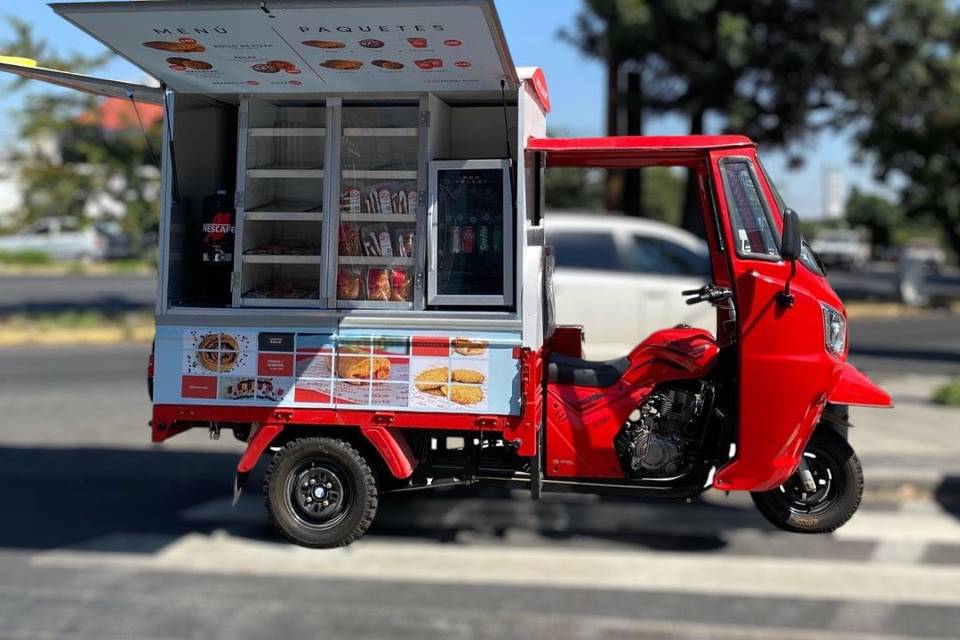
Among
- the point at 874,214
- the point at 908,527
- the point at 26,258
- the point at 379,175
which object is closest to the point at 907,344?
the point at 379,175

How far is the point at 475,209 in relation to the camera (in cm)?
440

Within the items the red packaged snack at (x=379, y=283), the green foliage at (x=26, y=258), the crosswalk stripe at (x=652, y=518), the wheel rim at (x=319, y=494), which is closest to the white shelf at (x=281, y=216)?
the red packaged snack at (x=379, y=283)

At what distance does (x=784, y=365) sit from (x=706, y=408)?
64cm

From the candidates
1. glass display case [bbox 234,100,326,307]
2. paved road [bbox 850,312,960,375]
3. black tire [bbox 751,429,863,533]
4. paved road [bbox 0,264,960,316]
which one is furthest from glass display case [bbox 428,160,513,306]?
paved road [bbox 0,264,960,316]

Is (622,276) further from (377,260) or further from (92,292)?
(92,292)

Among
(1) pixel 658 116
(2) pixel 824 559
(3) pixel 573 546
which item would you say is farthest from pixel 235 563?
(1) pixel 658 116

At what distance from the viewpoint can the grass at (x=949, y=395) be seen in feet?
104

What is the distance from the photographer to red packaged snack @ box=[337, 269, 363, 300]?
4465mm

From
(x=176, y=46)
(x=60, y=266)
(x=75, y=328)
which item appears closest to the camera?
(x=176, y=46)

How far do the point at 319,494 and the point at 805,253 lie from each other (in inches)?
94.8

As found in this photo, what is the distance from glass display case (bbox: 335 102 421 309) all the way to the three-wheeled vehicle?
1cm

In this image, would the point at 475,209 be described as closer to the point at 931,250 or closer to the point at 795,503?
the point at 795,503

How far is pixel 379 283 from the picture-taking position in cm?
446

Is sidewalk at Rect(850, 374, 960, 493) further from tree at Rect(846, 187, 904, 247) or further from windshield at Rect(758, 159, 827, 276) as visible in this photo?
tree at Rect(846, 187, 904, 247)
